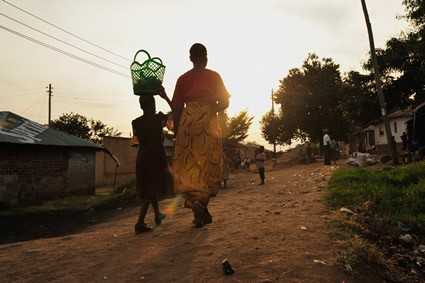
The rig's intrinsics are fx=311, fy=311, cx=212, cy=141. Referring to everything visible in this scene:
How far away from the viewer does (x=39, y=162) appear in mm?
13297

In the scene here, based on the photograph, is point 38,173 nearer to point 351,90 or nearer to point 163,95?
point 163,95

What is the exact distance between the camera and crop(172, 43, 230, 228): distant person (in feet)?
11.8

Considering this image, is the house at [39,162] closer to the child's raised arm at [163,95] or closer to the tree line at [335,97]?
the child's raised arm at [163,95]

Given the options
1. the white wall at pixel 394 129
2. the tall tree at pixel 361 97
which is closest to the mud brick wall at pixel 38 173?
the tall tree at pixel 361 97

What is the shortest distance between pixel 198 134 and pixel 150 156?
868mm

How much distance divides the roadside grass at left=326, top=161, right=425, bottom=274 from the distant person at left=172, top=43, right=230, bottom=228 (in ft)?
4.87

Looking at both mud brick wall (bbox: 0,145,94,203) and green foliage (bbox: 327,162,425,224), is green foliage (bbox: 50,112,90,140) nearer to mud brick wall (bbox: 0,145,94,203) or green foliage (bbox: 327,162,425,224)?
mud brick wall (bbox: 0,145,94,203)

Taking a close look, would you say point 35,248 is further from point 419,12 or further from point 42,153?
point 419,12

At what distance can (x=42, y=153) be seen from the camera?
13.5 meters

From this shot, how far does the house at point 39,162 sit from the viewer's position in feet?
39.4

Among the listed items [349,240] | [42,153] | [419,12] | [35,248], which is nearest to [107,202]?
[42,153]

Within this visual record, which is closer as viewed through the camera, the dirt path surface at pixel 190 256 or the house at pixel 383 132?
the dirt path surface at pixel 190 256

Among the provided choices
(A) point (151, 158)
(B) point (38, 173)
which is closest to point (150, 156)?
(A) point (151, 158)

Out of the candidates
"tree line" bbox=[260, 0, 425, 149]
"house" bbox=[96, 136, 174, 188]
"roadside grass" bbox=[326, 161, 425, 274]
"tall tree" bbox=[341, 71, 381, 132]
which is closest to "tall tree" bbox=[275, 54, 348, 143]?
"tree line" bbox=[260, 0, 425, 149]
